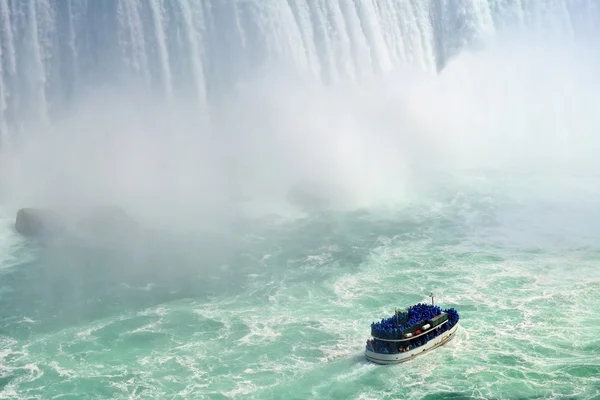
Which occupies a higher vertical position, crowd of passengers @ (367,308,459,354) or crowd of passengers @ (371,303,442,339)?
crowd of passengers @ (371,303,442,339)

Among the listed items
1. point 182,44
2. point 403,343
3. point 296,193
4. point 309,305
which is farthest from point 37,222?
point 403,343

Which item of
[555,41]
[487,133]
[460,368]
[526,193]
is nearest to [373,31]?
[487,133]

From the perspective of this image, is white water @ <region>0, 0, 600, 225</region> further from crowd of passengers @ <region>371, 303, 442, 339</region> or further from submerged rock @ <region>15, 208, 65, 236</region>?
crowd of passengers @ <region>371, 303, 442, 339</region>

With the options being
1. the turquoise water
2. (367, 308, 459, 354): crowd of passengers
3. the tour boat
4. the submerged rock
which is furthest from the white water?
(367, 308, 459, 354): crowd of passengers

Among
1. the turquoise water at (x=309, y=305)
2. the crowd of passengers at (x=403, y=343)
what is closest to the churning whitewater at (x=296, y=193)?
the turquoise water at (x=309, y=305)

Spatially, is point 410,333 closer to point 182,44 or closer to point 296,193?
point 296,193

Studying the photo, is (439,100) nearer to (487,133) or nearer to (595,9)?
(487,133)
